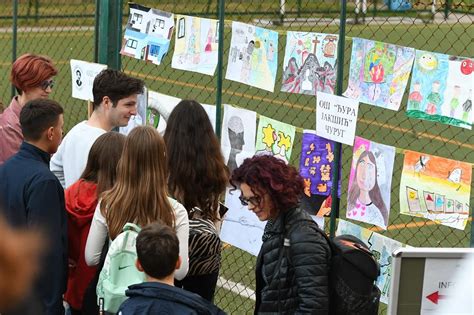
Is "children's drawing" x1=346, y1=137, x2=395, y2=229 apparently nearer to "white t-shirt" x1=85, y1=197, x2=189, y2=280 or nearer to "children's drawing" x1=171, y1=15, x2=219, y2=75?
"white t-shirt" x1=85, y1=197, x2=189, y2=280

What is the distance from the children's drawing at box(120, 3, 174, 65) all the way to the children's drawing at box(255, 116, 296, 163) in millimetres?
1185

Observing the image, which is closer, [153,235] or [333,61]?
[153,235]

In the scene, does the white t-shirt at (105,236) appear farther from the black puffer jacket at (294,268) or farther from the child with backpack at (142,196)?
the black puffer jacket at (294,268)

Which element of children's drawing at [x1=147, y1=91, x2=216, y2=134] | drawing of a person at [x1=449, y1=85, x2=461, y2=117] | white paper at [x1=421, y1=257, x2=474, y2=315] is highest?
drawing of a person at [x1=449, y1=85, x2=461, y2=117]

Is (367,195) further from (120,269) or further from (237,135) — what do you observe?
(120,269)

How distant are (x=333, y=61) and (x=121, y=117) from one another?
1.32m

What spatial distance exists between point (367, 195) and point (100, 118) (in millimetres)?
1666

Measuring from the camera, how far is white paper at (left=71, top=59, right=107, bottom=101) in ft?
24.6

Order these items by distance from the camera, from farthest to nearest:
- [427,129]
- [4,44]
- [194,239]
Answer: [4,44] → [427,129] → [194,239]

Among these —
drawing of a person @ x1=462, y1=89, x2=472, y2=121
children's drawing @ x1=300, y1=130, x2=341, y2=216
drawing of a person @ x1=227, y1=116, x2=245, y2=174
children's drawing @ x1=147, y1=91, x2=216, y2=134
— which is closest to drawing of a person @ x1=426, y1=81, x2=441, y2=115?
drawing of a person @ x1=462, y1=89, x2=472, y2=121

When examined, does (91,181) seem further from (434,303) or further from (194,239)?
(434,303)

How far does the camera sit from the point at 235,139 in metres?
6.39

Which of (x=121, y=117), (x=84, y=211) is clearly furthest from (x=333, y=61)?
(x=84, y=211)

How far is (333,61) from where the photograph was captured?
581cm
